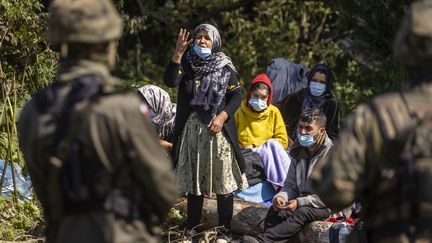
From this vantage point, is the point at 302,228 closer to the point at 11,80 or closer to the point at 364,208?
the point at 11,80

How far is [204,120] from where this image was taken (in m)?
9.13

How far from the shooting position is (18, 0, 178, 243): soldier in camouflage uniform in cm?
501

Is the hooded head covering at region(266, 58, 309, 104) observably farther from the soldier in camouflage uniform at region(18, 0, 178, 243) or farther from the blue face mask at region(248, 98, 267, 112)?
the soldier in camouflage uniform at region(18, 0, 178, 243)

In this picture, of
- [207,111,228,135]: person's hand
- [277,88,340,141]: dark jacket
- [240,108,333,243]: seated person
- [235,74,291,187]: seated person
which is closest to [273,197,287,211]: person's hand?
[240,108,333,243]: seated person

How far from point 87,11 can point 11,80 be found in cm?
534

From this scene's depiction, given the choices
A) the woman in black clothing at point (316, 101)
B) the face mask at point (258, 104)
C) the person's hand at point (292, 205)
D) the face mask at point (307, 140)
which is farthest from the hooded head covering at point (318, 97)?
the person's hand at point (292, 205)

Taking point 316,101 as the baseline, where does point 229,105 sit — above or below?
above

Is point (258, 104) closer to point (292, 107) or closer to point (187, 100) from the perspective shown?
point (292, 107)

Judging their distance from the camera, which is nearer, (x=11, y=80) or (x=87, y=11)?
(x=87, y=11)

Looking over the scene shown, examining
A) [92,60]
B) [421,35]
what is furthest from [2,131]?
[421,35]

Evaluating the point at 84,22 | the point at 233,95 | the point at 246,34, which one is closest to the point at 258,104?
the point at 233,95

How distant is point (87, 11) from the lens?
518 centimetres

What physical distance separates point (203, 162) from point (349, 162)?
418 centimetres

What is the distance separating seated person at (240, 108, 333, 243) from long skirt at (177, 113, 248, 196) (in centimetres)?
45
